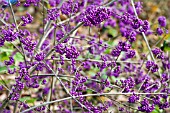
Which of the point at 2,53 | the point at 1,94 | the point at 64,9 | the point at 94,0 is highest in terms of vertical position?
the point at 94,0

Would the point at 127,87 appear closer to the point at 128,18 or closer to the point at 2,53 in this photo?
the point at 128,18

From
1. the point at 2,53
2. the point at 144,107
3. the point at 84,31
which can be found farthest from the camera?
the point at 84,31

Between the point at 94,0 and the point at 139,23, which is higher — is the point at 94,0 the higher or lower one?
the higher one

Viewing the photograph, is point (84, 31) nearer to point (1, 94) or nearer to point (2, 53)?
point (1, 94)

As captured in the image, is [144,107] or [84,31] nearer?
[144,107]

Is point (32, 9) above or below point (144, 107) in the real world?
above

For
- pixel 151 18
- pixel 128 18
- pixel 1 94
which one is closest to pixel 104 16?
pixel 128 18

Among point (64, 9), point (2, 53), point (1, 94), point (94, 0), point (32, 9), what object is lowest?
point (1, 94)

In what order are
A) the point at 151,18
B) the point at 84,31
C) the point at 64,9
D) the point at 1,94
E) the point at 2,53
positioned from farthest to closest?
the point at 151,18, the point at 84,31, the point at 1,94, the point at 2,53, the point at 64,9

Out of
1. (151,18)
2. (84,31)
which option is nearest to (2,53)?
(84,31)
